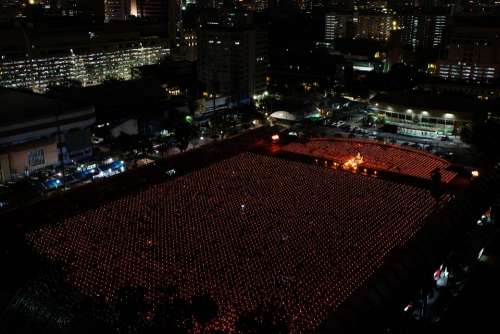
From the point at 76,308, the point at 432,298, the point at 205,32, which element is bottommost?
the point at 432,298

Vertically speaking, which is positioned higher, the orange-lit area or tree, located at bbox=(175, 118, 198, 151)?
tree, located at bbox=(175, 118, 198, 151)

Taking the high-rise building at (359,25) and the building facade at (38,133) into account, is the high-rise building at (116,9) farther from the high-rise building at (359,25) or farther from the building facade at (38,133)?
the building facade at (38,133)

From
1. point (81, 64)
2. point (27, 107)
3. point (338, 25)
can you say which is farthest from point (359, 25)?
point (27, 107)

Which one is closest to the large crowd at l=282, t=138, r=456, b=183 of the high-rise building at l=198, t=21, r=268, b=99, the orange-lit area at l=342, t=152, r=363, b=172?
the orange-lit area at l=342, t=152, r=363, b=172

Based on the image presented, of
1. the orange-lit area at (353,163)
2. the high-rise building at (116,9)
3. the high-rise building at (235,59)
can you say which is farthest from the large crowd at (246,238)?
the high-rise building at (116,9)

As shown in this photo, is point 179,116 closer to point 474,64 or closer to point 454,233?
point 454,233

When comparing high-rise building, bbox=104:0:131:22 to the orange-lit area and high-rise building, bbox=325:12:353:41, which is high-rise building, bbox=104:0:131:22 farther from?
the orange-lit area

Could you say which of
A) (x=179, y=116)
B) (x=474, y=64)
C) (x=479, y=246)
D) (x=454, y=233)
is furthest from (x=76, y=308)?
(x=474, y=64)

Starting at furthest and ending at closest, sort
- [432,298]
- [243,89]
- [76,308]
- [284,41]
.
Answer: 1. [284,41]
2. [243,89]
3. [432,298]
4. [76,308]
